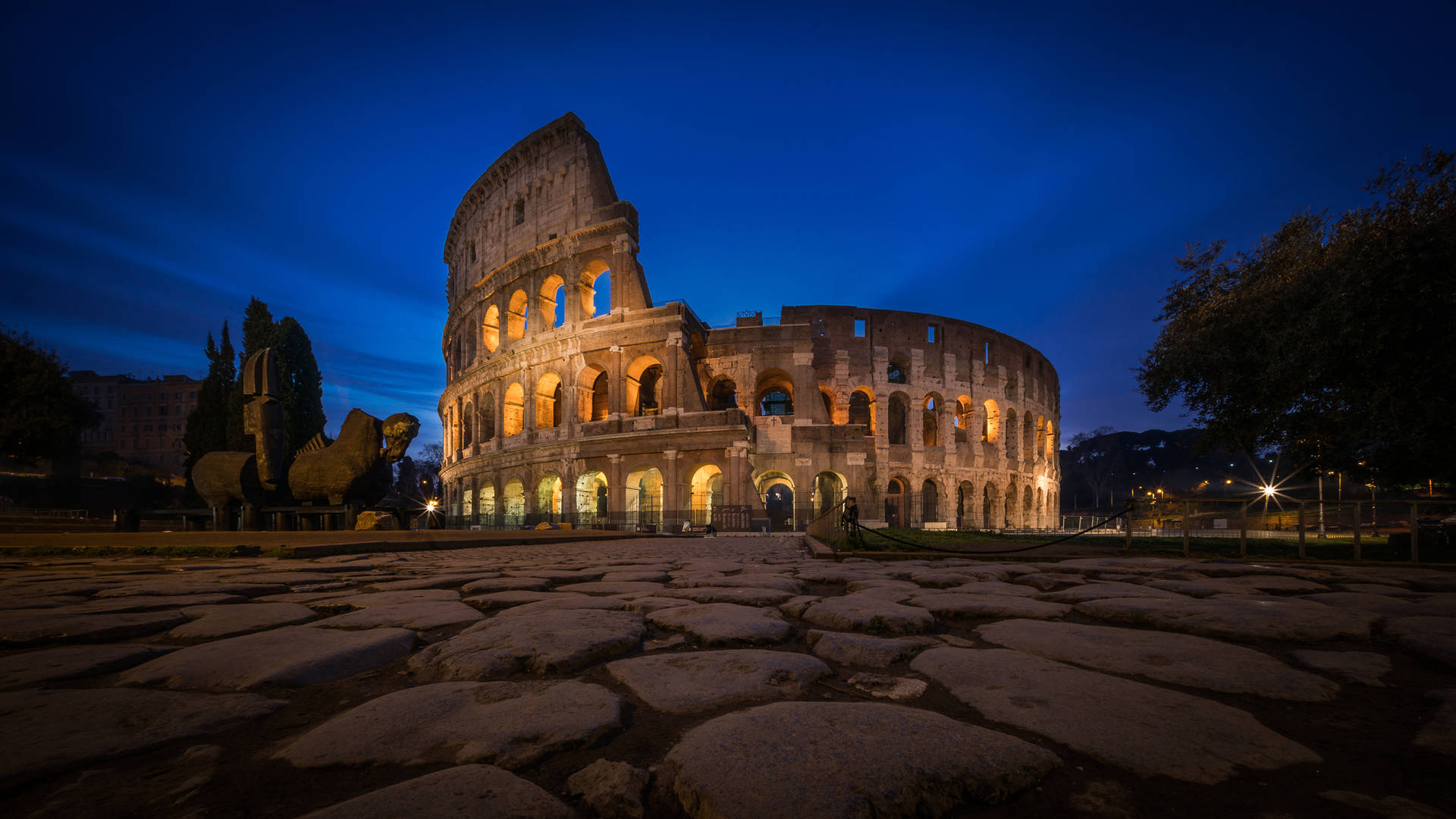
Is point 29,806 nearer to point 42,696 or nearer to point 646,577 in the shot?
point 42,696

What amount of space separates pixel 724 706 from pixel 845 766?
44cm

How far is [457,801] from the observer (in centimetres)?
87

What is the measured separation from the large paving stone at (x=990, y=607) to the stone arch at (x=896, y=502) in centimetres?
2374

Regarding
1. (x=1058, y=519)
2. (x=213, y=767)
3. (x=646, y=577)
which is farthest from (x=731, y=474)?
(x=1058, y=519)

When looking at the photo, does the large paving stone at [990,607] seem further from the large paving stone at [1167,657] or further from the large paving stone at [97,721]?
the large paving stone at [97,721]

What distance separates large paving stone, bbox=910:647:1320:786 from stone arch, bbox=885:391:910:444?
90.9 ft

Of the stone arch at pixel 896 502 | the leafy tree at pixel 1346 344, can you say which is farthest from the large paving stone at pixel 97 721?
the stone arch at pixel 896 502

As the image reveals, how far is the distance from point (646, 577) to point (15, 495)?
1868 inches

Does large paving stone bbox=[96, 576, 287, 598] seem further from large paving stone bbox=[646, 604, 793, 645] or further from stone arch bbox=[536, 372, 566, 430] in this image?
stone arch bbox=[536, 372, 566, 430]

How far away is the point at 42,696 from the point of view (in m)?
1.28

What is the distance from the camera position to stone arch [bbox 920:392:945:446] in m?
27.6

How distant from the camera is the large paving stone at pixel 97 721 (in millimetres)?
980

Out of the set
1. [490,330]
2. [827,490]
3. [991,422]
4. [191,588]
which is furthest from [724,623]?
[991,422]

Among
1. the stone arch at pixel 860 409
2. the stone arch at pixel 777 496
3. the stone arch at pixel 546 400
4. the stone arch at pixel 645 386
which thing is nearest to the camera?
the stone arch at pixel 645 386
